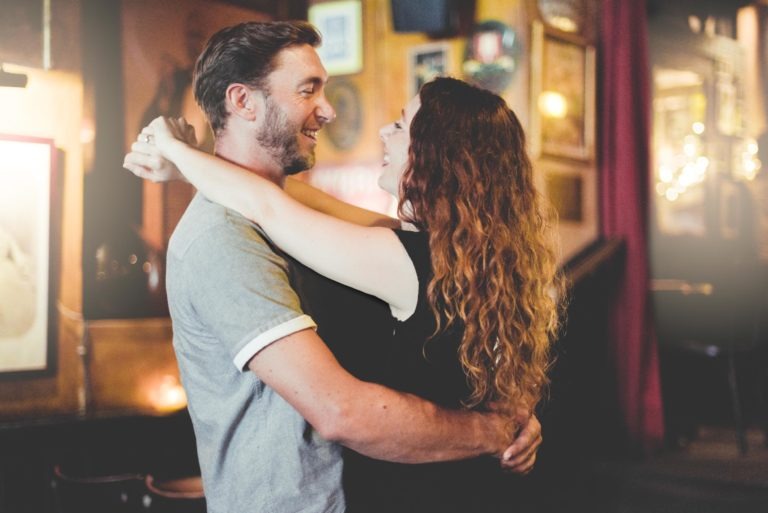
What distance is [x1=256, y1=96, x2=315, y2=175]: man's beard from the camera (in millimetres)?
1776

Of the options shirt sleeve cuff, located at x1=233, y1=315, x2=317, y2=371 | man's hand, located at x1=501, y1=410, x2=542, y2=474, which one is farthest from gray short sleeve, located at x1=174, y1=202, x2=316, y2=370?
man's hand, located at x1=501, y1=410, x2=542, y2=474

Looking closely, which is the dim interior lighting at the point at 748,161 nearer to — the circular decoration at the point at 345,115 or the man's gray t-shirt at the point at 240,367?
the circular decoration at the point at 345,115

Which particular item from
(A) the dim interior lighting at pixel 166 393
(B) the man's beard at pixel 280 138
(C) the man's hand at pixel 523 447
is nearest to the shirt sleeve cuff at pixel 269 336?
(B) the man's beard at pixel 280 138

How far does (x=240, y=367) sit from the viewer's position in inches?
57.9

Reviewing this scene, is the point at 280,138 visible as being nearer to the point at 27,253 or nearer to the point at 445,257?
the point at 445,257

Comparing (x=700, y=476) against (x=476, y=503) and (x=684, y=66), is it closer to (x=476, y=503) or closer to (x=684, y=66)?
(x=476, y=503)

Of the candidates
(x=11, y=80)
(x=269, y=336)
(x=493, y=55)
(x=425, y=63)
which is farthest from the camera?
(x=425, y=63)

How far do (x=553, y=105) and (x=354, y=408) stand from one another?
352cm

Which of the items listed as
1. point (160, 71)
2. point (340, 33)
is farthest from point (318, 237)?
point (340, 33)

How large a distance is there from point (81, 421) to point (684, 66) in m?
5.56

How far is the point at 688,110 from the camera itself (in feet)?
23.7

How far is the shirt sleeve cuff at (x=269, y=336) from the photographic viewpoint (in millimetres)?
1439

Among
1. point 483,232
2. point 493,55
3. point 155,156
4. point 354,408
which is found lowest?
point 354,408

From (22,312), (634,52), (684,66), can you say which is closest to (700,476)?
(634,52)
